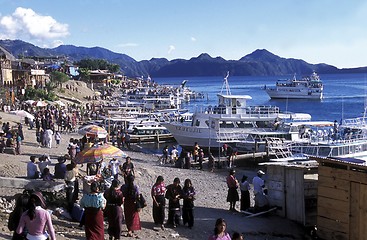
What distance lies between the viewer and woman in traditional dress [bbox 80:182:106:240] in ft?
32.9

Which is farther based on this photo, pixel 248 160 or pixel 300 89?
pixel 300 89

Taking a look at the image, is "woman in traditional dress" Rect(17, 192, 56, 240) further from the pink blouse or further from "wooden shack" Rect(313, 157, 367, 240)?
"wooden shack" Rect(313, 157, 367, 240)

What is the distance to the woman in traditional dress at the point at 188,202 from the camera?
1281 cm

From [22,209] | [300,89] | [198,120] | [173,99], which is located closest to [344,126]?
[198,120]

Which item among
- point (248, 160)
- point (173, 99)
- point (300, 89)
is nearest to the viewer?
point (248, 160)

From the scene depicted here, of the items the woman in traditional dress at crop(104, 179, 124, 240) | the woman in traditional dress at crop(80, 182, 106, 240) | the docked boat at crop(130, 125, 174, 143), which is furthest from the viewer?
the docked boat at crop(130, 125, 174, 143)

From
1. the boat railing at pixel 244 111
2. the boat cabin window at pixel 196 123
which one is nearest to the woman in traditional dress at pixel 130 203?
the boat railing at pixel 244 111

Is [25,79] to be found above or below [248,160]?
above

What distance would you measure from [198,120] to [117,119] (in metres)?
12.9

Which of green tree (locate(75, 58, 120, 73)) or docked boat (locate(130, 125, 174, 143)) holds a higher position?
green tree (locate(75, 58, 120, 73))

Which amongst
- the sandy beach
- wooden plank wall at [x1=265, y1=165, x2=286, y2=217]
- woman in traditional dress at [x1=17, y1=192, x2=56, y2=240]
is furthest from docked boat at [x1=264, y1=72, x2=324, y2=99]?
woman in traditional dress at [x1=17, y1=192, x2=56, y2=240]

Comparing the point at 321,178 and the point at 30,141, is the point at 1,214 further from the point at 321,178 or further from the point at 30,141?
the point at 30,141

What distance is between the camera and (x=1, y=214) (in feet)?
38.6

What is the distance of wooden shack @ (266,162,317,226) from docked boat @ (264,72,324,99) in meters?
95.5
